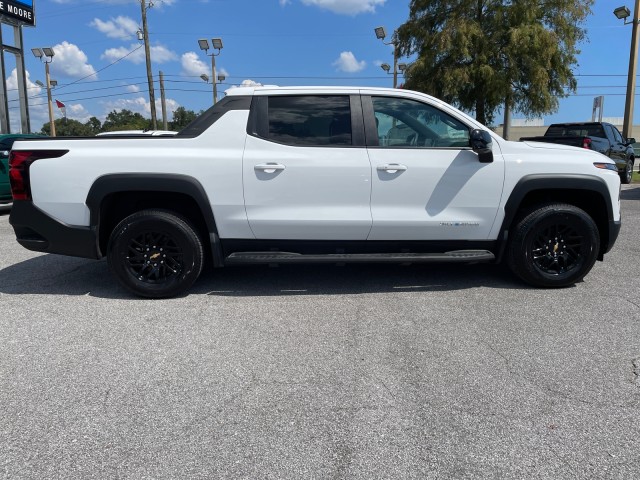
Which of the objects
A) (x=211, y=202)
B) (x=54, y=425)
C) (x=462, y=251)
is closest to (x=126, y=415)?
(x=54, y=425)

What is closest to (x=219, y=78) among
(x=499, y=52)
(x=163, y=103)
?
(x=163, y=103)

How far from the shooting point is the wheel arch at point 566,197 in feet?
14.6

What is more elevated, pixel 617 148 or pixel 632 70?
pixel 632 70

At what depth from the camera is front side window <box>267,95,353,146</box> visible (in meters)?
4.39

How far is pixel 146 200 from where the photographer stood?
14.8ft

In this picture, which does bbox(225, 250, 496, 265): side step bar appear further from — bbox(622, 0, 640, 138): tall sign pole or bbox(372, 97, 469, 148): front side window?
bbox(622, 0, 640, 138): tall sign pole

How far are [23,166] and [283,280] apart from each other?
8.59 ft

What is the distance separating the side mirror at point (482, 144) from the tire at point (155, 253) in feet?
8.66

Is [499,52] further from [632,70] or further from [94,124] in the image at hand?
[94,124]

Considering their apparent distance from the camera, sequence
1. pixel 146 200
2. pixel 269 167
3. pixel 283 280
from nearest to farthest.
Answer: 1. pixel 269 167
2. pixel 146 200
3. pixel 283 280

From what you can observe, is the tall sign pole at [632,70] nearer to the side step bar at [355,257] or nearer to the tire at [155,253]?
the side step bar at [355,257]

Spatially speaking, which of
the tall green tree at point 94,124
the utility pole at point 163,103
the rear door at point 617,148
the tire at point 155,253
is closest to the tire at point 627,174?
the rear door at point 617,148

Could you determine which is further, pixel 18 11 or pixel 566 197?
pixel 18 11

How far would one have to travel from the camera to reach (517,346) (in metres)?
3.46
